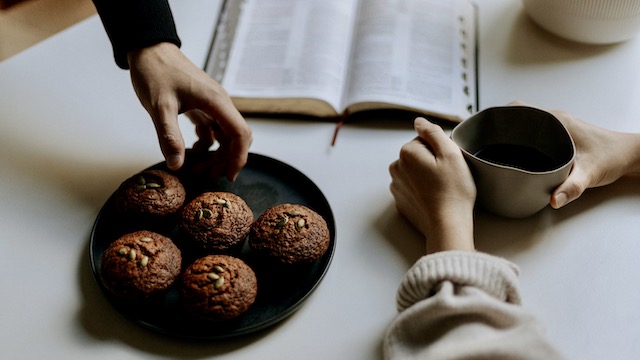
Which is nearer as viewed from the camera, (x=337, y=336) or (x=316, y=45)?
(x=337, y=336)

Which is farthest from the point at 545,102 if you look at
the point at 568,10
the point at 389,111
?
the point at 389,111

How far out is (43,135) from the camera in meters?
1.08

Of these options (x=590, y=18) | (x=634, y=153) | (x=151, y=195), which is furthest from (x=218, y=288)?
(x=590, y=18)

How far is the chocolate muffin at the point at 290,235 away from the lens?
83 centimetres

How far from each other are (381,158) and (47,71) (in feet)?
2.38

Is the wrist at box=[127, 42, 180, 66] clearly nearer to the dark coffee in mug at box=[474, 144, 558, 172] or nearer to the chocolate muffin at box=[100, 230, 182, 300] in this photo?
the chocolate muffin at box=[100, 230, 182, 300]

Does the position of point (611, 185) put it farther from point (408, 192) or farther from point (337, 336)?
point (337, 336)

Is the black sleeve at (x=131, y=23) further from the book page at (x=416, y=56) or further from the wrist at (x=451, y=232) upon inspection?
the wrist at (x=451, y=232)

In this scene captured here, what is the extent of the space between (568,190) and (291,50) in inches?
24.3

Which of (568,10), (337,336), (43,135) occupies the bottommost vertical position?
(337,336)

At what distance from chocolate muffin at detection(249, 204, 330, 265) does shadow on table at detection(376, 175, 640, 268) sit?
0.13 m

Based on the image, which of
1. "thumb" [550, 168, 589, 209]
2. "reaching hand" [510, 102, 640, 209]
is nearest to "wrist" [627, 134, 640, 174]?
"reaching hand" [510, 102, 640, 209]

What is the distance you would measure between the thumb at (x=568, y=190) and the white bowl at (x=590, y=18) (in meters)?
0.43

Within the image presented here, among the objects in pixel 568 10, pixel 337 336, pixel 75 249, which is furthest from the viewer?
pixel 568 10
